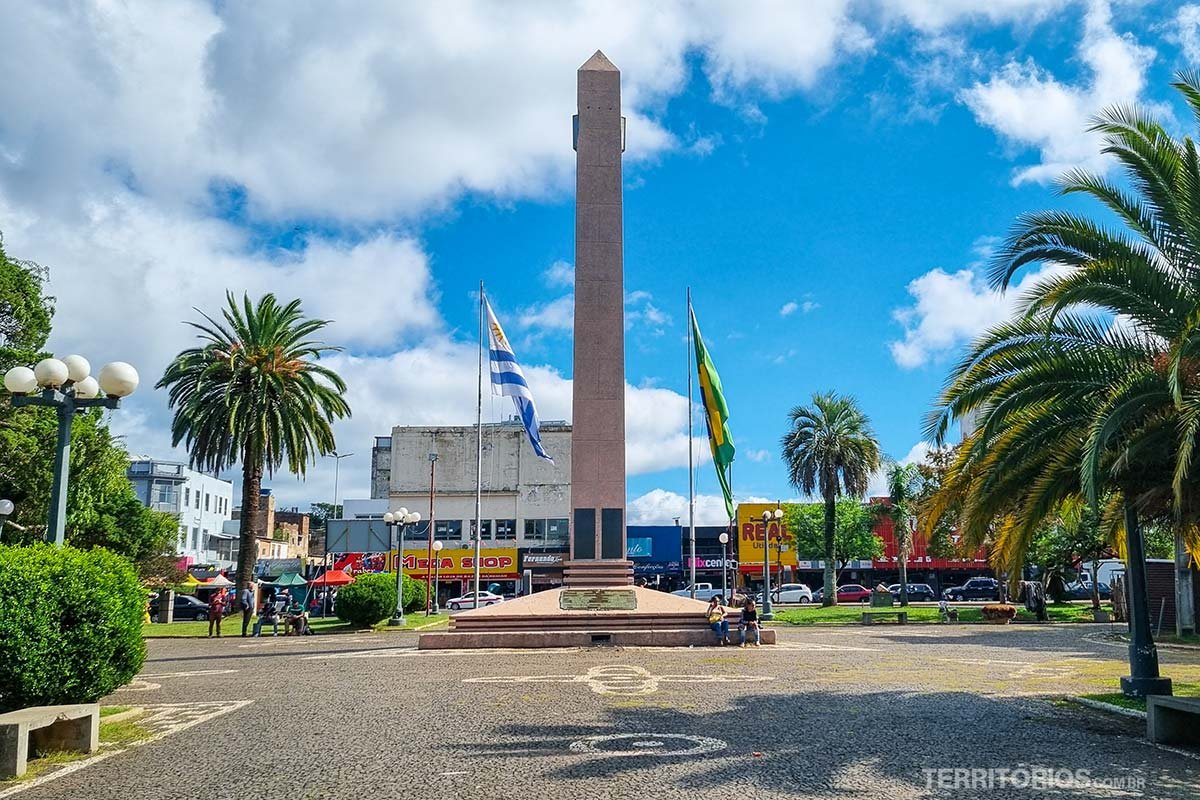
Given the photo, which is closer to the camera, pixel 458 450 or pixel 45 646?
pixel 45 646

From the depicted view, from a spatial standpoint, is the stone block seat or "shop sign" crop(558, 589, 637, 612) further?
"shop sign" crop(558, 589, 637, 612)

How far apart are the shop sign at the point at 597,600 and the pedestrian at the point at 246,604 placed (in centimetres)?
1115

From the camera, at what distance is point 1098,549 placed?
39.5m

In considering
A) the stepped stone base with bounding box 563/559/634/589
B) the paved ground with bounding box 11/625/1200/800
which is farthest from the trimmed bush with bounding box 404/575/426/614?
the paved ground with bounding box 11/625/1200/800

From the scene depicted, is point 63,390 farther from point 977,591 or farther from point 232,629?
point 977,591

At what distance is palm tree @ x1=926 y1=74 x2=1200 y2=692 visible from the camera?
36.6 ft

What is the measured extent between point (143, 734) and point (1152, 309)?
12.6 meters

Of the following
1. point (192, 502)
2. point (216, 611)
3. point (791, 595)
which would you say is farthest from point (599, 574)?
point (192, 502)

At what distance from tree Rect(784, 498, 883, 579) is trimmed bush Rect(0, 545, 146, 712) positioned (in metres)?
56.7

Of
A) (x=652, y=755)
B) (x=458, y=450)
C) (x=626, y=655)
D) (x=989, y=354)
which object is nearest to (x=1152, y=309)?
(x=989, y=354)

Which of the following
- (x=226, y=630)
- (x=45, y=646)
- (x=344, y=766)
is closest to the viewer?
(x=344, y=766)

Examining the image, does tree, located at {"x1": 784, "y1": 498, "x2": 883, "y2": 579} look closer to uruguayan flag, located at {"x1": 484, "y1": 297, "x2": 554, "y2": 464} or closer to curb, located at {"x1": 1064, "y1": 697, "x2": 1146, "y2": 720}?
uruguayan flag, located at {"x1": 484, "y1": 297, "x2": 554, "y2": 464}

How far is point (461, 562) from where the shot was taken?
67.6 metres

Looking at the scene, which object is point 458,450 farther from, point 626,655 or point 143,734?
point 143,734
